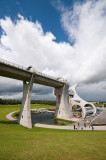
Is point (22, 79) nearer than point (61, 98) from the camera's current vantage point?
Yes

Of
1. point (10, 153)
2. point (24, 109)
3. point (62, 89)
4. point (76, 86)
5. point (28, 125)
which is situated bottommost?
point (28, 125)

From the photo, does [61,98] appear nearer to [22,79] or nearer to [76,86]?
[76,86]

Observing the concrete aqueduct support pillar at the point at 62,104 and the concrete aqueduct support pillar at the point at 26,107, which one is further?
the concrete aqueduct support pillar at the point at 62,104

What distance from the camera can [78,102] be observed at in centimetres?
5350

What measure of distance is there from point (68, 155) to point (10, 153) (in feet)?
15.4

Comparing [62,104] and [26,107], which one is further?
[62,104]

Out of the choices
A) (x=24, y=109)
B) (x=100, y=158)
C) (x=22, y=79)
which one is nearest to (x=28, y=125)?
(x=24, y=109)

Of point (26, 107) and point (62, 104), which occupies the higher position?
point (62, 104)

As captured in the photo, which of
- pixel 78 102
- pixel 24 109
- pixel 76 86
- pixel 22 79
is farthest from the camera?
pixel 76 86

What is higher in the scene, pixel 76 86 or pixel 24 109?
pixel 76 86

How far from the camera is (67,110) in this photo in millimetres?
44844

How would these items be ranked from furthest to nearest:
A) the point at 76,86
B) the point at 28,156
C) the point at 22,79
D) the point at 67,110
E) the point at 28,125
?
the point at 76,86, the point at 67,110, the point at 22,79, the point at 28,125, the point at 28,156

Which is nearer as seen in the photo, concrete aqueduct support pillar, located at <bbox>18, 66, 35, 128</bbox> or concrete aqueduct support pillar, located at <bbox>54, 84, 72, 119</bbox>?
concrete aqueduct support pillar, located at <bbox>18, 66, 35, 128</bbox>

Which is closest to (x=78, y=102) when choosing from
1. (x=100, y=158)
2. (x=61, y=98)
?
(x=61, y=98)
